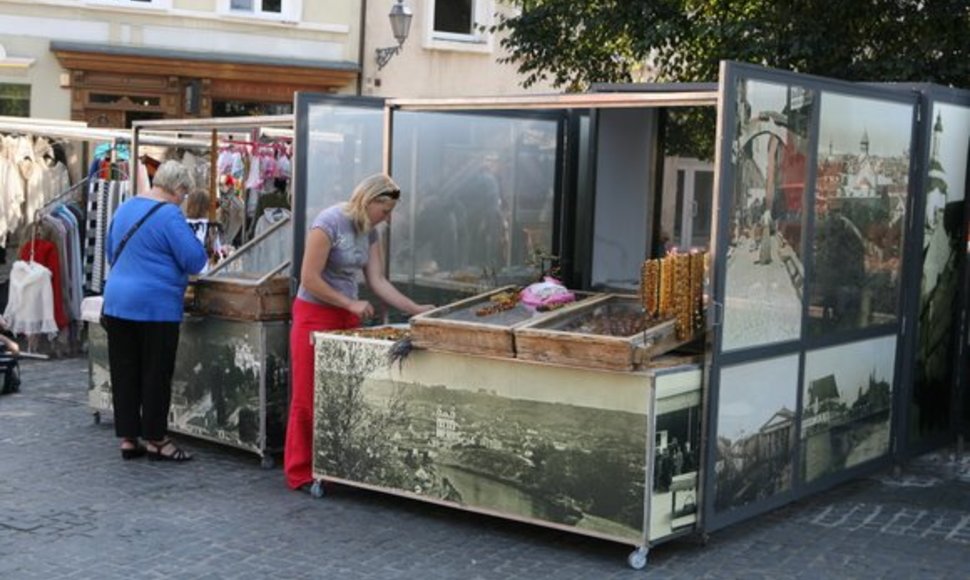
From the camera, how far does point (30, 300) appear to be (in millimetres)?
11062

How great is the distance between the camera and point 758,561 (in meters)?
5.95

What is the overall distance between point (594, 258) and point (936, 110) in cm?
210

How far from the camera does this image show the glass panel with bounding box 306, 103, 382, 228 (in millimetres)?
7527

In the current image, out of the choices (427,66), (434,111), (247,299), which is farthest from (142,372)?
(427,66)

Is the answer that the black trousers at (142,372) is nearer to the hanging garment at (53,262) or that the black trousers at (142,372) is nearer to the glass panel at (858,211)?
the glass panel at (858,211)

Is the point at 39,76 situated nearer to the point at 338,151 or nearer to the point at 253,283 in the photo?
the point at 338,151

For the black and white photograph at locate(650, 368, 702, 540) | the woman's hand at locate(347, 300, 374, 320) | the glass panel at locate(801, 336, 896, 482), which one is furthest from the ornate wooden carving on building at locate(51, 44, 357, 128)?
the black and white photograph at locate(650, 368, 702, 540)

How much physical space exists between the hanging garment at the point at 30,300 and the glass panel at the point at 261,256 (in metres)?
3.67

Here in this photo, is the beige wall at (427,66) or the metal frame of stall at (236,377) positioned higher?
the beige wall at (427,66)

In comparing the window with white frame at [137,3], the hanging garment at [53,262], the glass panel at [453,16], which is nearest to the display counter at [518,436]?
the hanging garment at [53,262]

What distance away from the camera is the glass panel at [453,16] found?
21547 millimetres

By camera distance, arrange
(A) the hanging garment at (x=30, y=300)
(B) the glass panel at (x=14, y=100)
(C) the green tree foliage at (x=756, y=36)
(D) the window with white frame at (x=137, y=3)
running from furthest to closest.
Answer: (D) the window with white frame at (x=137, y=3) < (B) the glass panel at (x=14, y=100) < (A) the hanging garment at (x=30, y=300) < (C) the green tree foliage at (x=756, y=36)

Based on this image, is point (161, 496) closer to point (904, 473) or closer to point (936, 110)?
point (904, 473)

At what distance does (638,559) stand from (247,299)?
2.82 m
